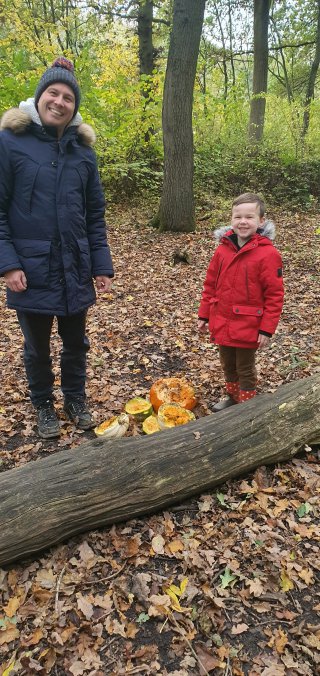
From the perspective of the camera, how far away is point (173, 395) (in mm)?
4258

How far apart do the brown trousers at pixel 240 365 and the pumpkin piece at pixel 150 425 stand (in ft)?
2.70

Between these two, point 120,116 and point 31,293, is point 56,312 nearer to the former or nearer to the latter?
point 31,293

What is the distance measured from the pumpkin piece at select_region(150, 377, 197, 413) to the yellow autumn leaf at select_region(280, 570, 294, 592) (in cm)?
177

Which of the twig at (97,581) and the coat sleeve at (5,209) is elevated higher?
the coat sleeve at (5,209)

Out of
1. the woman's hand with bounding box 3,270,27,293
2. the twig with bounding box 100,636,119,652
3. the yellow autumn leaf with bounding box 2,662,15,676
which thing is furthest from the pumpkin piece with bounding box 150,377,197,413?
the yellow autumn leaf with bounding box 2,662,15,676

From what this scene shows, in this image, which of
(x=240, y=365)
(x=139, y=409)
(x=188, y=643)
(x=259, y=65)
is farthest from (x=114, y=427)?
(x=259, y=65)

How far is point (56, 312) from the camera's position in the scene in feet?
11.0

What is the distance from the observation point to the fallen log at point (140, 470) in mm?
2852

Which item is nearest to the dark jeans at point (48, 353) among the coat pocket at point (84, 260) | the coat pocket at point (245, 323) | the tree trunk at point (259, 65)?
the coat pocket at point (84, 260)

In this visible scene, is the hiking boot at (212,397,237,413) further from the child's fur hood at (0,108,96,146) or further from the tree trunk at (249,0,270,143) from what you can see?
the tree trunk at (249,0,270,143)

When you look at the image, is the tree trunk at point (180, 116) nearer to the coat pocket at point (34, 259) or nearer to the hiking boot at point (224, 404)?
the hiking boot at point (224, 404)

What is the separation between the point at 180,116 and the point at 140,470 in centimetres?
859

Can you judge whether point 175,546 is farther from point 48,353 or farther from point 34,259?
point 34,259

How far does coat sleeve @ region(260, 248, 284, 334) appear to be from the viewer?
3488 mm
